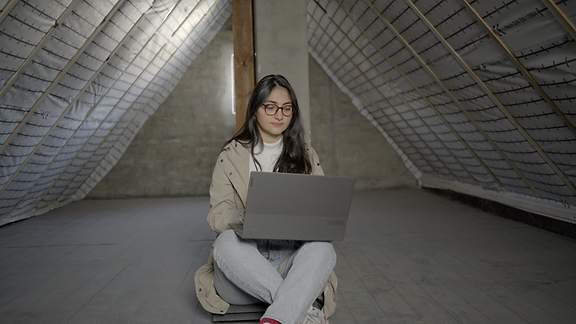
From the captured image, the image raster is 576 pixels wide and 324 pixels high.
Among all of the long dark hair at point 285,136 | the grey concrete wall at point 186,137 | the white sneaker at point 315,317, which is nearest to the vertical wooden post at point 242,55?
the long dark hair at point 285,136

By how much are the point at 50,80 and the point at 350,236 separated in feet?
8.77

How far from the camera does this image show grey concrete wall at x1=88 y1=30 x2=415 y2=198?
661 centimetres

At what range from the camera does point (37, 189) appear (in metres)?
4.59

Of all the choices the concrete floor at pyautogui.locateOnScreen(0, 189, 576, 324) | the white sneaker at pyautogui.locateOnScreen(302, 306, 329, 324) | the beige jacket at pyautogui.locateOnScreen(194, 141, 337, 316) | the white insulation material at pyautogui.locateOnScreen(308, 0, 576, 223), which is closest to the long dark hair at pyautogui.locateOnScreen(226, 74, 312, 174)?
the beige jacket at pyautogui.locateOnScreen(194, 141, 337, 316)

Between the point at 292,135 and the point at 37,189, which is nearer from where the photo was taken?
the point at 292,135

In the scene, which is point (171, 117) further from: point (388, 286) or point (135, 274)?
point (388, 286)

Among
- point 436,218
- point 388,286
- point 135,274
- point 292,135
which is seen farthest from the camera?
point 436,218

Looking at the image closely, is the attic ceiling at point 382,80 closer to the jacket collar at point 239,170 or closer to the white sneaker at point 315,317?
the jacket collar at point 239,170

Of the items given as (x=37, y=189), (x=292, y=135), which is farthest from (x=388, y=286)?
(x=37, y=189)

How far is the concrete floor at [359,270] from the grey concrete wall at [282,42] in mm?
1230

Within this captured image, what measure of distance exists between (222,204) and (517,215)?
345 cm

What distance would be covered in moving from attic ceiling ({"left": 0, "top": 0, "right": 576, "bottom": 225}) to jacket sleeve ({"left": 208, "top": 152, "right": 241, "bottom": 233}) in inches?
64.0

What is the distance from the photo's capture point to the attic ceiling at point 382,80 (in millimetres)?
2564

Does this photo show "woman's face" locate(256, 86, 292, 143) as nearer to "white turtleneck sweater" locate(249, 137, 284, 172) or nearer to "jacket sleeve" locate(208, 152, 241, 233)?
"white turtleneck sweater" locate(249, 137, 284, 172)
